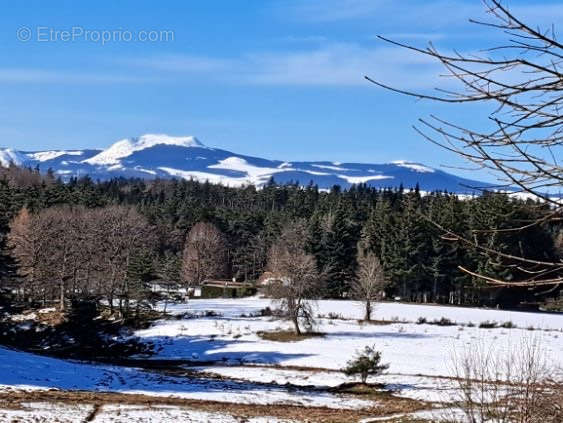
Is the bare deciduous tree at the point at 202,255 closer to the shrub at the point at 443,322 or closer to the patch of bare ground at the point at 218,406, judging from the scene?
the shrub at the point at 443,322

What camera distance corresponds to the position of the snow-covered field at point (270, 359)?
24.3 metres

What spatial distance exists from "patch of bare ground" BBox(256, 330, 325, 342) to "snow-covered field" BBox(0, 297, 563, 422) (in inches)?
19.4

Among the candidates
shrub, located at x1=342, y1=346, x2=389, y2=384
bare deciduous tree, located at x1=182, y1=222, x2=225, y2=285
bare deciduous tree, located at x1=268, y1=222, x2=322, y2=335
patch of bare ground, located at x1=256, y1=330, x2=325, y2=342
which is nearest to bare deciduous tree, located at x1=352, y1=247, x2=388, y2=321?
bare deciduous tree, located at x1=268, y1=222, x2=322, y2=335

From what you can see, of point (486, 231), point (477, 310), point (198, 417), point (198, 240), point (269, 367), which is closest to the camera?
point (486, 231)

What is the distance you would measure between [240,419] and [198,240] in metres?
58.4

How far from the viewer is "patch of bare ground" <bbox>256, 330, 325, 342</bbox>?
4051 cm

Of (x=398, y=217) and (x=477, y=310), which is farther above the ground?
(x=398, y=217)

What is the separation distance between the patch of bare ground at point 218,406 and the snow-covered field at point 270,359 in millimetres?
727

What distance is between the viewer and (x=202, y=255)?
7662 centimetres

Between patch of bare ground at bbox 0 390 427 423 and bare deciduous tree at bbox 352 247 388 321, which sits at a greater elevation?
bare deciduous tree at bbox 352 247 388 321

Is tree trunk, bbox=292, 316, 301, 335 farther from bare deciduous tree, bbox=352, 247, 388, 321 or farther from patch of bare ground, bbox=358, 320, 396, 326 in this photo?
bare deciduous tree, bbox=352, 247, 388, 321

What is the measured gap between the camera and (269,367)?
34.5 m

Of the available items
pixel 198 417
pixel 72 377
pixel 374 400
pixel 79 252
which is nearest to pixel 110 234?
pixel 79 252

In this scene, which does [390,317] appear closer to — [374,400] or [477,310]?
[477,310]
